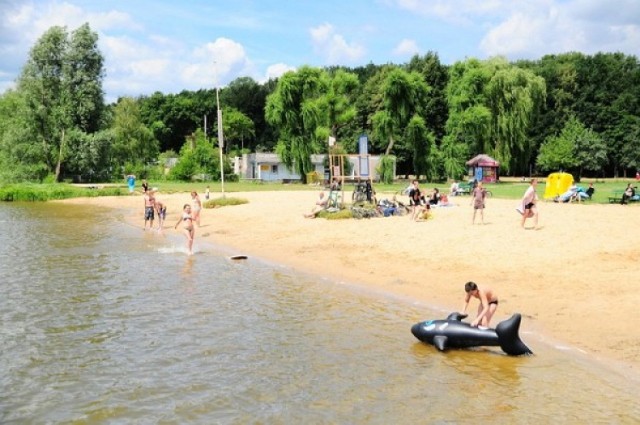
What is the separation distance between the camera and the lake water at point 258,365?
7645 mm

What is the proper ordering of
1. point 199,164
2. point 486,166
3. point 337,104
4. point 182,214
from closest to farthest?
1. point 182,214
2. point 486,166
3. point 337,104
4. point 199,164

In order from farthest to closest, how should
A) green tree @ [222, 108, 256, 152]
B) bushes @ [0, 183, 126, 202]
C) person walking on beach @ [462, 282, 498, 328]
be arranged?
green tree @ [222, 108, 256, 152]
bushes @ [0, 183, 126, 202]
person walking on beach @ [462, 282, 498, 328]

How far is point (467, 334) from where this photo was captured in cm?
977

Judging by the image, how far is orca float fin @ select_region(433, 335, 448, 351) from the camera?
9.83 meters

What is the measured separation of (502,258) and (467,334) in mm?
6223

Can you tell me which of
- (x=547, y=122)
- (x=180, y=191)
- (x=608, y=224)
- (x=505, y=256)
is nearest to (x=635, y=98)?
(x=547, y=122)

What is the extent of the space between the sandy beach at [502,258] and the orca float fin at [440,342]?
1782mm

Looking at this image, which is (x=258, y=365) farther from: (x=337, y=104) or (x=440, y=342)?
(x=337, y=104)

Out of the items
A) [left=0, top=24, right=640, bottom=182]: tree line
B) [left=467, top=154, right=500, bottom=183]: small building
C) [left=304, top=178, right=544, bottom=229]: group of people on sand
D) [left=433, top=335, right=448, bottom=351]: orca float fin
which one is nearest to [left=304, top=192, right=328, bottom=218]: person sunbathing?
[left=304, top=178, right=544, bottom=229]: group of people on sand

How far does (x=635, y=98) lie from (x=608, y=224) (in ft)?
204

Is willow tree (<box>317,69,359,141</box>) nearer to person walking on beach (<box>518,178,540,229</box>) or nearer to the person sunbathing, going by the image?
the person sunbathing

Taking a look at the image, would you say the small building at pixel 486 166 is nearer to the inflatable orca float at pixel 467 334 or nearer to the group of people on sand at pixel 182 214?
the group of people on sand at pixel 182 214

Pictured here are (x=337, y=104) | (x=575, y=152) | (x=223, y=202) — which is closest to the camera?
(x=223, y=202)

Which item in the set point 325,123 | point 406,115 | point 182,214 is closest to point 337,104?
point 325,123
